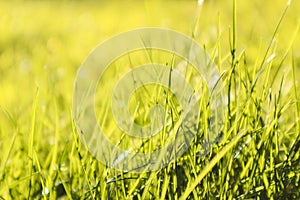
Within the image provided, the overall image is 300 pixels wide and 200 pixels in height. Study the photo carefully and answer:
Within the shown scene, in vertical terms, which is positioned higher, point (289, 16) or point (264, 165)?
point (289, 16)

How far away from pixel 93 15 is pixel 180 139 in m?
3.90

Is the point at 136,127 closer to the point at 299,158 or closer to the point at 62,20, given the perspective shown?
the point at 299,158

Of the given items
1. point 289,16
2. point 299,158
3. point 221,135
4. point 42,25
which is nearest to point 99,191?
point 221,135

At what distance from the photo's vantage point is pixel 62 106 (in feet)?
6.59

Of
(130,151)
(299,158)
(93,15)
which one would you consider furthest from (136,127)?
(93,15)

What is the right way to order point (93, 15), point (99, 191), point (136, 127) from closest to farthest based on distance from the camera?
point (99, 191), point (136, 127), point (93, 15)

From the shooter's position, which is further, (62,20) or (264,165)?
(62,20)

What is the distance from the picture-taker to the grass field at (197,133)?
1.00 meters

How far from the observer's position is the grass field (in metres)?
1.00

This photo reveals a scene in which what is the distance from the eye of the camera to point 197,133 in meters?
1.01

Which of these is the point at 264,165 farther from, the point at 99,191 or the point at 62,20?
the point at 62,20

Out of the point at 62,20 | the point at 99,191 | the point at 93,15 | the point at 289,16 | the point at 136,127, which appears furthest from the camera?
the point at 93,15

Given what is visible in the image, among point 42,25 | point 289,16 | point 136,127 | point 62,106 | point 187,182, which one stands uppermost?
point 42,25

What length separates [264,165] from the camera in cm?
103
